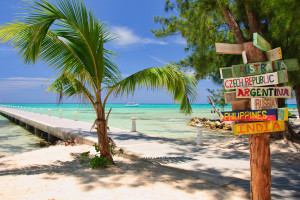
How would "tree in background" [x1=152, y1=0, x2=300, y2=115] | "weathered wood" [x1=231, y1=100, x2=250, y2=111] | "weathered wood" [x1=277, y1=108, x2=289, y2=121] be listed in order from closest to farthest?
"weathered wood" [x1=277, y1=108, x2=289, y2=121], "weathered wood" [x1=231, y1=100, x2=250, y2=111], "tree in background" [x1=152, y1=0, x2=300, y2=115]

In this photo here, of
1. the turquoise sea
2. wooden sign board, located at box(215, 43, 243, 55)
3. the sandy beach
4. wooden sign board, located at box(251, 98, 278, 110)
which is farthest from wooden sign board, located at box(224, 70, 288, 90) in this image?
the turquoise sea

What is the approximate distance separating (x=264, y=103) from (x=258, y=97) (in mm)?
106

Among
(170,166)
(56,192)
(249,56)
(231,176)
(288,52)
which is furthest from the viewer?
(288,52)

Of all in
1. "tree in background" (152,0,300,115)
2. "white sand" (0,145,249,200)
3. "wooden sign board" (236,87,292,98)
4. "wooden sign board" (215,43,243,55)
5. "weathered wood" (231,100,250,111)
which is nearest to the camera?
"wooden sign board" (236,87,292,98)

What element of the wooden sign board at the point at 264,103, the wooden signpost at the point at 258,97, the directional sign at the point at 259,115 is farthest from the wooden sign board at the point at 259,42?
the directional sign at the point at 259,115

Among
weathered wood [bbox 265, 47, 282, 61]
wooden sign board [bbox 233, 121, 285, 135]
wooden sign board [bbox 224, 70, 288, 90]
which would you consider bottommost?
wooden sign board [bbox 233, 121, 285, 135]

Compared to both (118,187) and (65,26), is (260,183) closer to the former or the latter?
(118,187)

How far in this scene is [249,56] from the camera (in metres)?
3.01

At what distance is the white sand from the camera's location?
144 inches

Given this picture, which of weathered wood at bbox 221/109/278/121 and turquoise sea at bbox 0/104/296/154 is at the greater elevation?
weathered wood at bbox 221/109/278/121

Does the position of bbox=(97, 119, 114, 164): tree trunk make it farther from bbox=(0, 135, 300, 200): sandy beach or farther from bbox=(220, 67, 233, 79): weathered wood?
bbox=(220, 67, 233, 79): weathered wood

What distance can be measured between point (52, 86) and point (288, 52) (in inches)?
269

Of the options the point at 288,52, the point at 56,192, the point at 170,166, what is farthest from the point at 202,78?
the point at 56,192

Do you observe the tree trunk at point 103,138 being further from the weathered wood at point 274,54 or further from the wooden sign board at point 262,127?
the weathered wood at point 274,54
